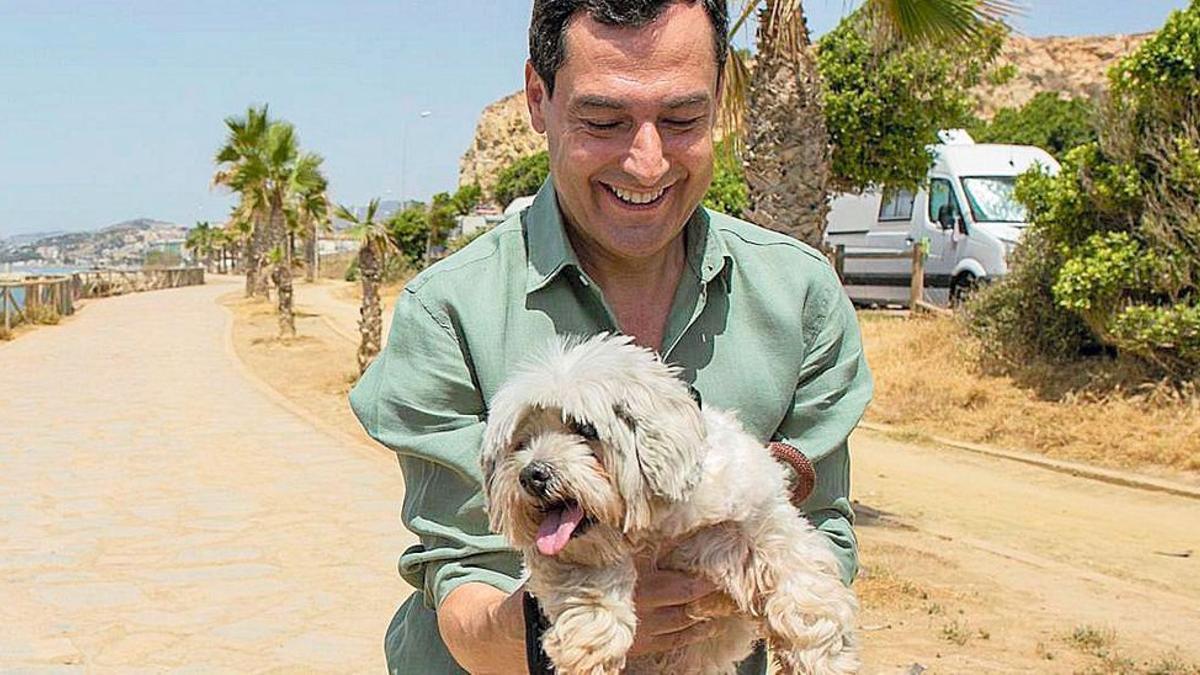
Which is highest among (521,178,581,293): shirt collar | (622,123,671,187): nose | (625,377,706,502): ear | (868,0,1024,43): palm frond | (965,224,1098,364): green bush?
(868,0,1024,43): palm frond

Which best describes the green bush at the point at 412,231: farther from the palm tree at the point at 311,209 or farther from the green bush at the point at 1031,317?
the green bush at the point at 1031,317

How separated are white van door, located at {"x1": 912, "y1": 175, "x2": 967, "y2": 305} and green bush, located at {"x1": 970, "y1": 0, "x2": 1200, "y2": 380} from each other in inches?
314

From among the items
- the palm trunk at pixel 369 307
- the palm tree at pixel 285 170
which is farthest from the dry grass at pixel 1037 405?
the palm tree at pixel 285 170

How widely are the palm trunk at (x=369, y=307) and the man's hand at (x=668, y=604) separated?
20.7 meters

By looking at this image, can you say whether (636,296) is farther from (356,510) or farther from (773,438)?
(356,510)

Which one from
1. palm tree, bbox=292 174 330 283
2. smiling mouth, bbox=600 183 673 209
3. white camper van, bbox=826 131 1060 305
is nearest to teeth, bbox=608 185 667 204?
smiling mouth, bbox=600 183 673 209

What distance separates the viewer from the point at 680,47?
8.62 ft

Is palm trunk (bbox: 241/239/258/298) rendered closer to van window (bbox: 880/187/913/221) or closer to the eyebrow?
van window (bbox: 880/187/913/221)

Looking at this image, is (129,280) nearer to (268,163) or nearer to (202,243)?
(268,163)

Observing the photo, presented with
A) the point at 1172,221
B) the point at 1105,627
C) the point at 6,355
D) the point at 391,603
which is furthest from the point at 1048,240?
the point at 6,355

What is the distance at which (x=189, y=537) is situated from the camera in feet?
40.7

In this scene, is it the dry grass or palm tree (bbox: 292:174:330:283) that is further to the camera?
palm tree (bbox: 292:174:330:283)

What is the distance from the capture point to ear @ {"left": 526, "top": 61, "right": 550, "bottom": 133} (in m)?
2.85

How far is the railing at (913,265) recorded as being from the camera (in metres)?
25.0
